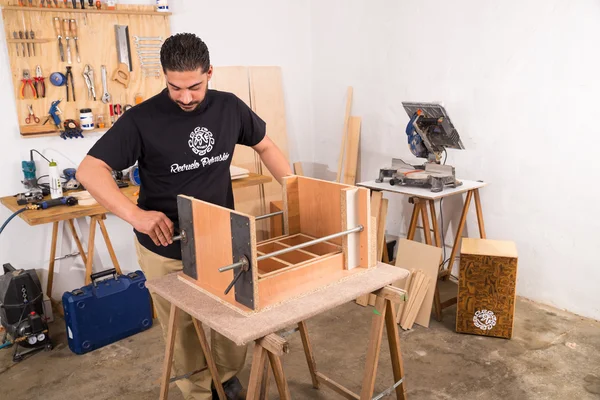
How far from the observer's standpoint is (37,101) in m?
3.26

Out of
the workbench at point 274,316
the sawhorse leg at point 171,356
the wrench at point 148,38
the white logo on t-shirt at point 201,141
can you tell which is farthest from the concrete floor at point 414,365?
the wrench at point 148,38

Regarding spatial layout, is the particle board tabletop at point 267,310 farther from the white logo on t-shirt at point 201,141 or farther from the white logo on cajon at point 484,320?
the white logo on cajon at point 484,320

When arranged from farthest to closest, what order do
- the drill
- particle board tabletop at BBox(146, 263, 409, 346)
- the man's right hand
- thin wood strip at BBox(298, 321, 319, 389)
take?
the drill → thin wood strip at BBox(298, 321, 319, 389) → the man's right hand → particle board tabletop at BBox(146, 263, 409, 346)

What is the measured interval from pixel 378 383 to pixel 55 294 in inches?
88.8

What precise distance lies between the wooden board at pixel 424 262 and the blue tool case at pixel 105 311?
163cm

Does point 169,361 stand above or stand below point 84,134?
below

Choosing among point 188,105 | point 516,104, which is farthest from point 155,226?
point 516,104

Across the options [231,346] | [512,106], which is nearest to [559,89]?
[512,106]

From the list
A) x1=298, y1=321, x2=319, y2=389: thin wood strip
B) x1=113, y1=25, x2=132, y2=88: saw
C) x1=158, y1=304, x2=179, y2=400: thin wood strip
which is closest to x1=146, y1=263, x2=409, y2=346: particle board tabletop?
x1=158, y1=304, x2=179, y2=400: thin wood strip

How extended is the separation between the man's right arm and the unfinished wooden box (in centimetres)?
8

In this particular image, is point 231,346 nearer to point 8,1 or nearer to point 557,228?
point 557,228

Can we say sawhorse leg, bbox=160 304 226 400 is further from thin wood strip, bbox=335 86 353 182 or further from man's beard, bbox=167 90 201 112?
thin wood strip, bbox=335 86 353 182

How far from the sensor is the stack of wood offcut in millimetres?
4125

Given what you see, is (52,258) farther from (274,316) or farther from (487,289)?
(487,289)
